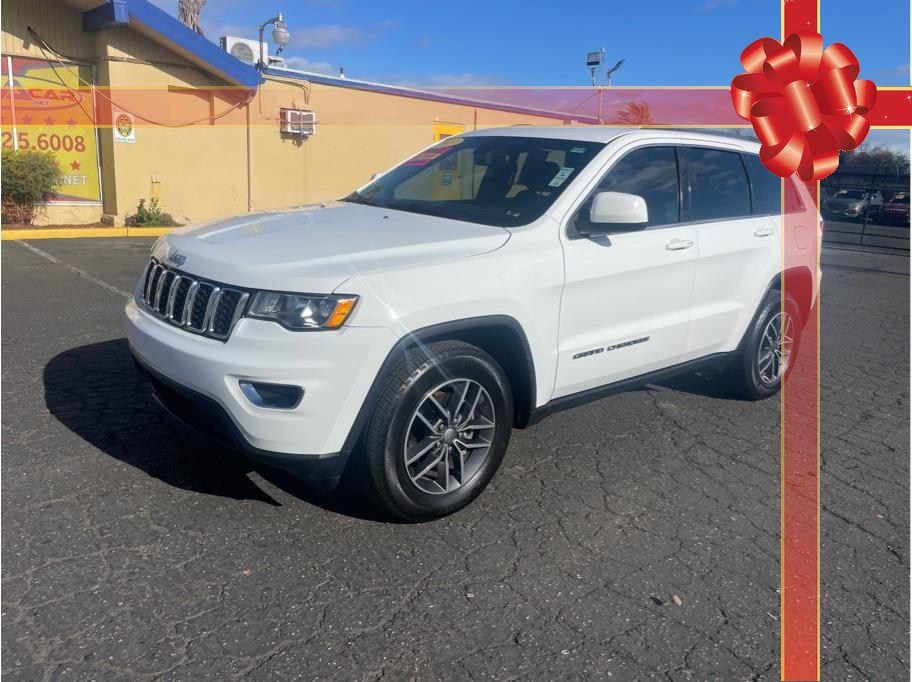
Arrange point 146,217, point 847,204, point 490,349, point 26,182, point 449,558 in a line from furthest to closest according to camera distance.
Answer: point 847,204 < point 146,217 < point 26,182 < point 490,349 < point 449,558

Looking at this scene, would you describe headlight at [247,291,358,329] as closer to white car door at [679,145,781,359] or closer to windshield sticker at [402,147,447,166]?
windshield sticker at [402,147,447,166]

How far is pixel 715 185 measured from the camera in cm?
472

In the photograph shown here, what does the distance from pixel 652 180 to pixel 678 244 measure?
39 cm

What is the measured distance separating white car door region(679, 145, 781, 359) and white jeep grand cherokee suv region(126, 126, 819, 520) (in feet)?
0.05

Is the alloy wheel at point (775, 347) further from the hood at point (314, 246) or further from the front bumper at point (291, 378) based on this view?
the front bumper at point (291, 378)

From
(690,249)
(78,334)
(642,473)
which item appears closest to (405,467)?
(642,473)

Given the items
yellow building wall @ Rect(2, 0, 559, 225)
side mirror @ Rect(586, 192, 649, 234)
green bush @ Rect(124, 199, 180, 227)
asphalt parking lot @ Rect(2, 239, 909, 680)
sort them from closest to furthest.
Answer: asphalt parking lot @ Rect(2, 239, 909, 680) → side mirror @ Rect(586, 192, 649, 234) → yellow building wall @ Rect(2, 0, 559, 225) → green bush @ Rect(124, 199, 180, 227)

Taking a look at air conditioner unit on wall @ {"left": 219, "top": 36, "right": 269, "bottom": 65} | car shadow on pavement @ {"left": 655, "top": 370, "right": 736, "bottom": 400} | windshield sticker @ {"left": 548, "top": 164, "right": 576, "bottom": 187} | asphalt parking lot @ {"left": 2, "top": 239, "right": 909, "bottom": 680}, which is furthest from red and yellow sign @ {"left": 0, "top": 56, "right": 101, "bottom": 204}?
windshield sticker @ {"left": 548, "top": 164, "right": 576, "bottom": 187}

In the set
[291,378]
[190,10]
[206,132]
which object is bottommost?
[291,378]

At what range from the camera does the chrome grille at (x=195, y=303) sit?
3070 millimetres

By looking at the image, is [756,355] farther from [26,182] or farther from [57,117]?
[57,117]

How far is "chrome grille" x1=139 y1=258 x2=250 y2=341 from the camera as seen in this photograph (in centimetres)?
307

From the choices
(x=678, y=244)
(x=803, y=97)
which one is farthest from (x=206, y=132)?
(x=678, y=244)

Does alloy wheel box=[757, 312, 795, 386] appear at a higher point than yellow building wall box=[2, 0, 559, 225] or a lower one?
lower
